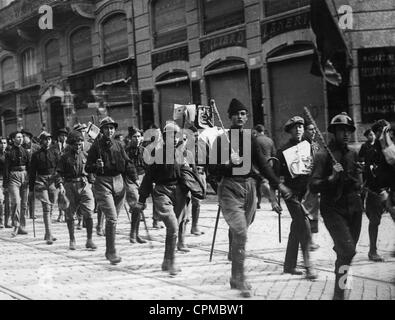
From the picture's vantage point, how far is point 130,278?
21.0 ft

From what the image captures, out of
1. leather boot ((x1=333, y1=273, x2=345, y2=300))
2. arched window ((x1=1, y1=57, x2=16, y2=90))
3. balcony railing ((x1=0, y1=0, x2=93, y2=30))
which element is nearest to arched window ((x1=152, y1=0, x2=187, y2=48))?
balcony railing ((x1=0, y1=0, x2=93, y2=30))

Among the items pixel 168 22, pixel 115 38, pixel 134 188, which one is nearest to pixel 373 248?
pixel 134 188

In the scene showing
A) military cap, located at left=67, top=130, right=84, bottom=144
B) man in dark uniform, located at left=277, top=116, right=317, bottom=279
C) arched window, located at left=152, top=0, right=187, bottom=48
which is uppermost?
arched window, located at left=152, top=0, right=187, bottom=48

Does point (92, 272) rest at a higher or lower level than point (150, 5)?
lower

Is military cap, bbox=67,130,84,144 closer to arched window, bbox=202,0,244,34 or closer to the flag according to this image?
the flag

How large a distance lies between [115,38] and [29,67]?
7.61 meters

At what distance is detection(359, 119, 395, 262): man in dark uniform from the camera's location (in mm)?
5609

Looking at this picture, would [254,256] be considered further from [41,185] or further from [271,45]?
[271,45]

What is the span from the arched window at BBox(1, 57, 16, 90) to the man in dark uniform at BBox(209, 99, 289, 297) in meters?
23.7

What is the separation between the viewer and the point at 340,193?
16.9ft

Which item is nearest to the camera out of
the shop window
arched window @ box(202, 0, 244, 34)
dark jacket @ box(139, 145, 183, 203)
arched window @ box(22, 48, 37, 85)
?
dark jacket @ box(139, 145, 183, 203)
